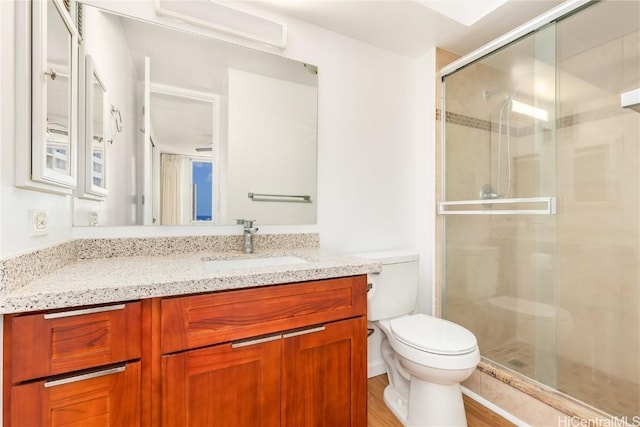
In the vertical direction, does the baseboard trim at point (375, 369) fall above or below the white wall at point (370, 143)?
below

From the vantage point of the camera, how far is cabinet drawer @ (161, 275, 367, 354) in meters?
0.90

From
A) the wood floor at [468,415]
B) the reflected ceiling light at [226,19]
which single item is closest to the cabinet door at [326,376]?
the wood floor at [468,415]

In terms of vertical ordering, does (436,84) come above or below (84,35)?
above

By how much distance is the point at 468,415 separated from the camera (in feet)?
5.26

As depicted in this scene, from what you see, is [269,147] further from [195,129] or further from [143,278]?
[143,278]

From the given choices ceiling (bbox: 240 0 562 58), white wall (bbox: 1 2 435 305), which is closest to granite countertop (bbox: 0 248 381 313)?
white wall (bbox: 1 2 435 305)

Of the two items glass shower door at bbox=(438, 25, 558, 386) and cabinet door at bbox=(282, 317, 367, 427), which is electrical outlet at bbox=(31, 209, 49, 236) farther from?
glass shower door at bbox=(438, 25, 558, 386)

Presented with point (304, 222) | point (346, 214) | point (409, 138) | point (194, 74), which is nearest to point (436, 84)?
point (409, 138)

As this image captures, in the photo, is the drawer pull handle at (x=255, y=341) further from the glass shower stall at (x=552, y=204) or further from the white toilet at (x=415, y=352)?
the glass shower stall at (x=552, y=204)

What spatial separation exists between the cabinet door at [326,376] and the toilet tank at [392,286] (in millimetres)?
494

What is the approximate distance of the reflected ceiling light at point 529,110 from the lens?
1.74 metres

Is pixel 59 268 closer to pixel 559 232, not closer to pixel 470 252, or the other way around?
pixel 470 252

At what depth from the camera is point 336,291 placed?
1162 millimetres

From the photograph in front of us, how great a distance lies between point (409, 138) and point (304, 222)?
3.47 ft
